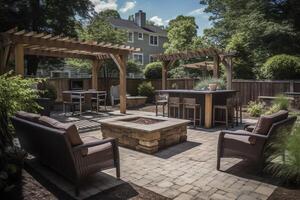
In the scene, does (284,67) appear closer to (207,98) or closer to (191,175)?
(207,98)

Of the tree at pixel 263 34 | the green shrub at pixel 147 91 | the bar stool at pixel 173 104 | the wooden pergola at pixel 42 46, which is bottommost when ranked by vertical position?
the bar stool at pixel 173 104

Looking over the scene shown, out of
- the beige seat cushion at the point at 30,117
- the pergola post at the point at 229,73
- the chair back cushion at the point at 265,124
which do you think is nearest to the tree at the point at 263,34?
the pergola post at the point at 229,73

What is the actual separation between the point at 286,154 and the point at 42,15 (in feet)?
49.2

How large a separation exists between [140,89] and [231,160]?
1050cm

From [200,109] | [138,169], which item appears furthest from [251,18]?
[138,169]

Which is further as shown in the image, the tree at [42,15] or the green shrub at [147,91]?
the green shrub at [147,91]

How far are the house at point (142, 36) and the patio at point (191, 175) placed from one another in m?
19.5

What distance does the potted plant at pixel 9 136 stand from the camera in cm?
324

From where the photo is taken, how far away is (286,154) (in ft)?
10.4

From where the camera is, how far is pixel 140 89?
1473 cm

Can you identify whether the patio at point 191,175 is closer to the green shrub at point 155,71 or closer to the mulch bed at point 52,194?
the mulch bed at point 52,194

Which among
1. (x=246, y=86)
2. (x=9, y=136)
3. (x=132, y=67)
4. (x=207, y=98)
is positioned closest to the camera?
(x=9, y=136)

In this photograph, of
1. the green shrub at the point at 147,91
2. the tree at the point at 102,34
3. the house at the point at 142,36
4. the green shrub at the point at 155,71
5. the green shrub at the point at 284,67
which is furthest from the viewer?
the house at the point at 142,36

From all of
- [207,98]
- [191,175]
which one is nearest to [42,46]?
[207,98]
